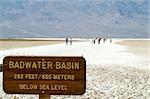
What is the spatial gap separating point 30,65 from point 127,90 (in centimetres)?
807

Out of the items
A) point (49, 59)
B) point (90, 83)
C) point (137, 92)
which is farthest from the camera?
point (90, 83)

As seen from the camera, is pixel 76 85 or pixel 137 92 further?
pixel 137 92

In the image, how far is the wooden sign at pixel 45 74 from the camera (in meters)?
7.21

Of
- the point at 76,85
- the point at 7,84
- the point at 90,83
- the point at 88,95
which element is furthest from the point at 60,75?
the point at 90,83

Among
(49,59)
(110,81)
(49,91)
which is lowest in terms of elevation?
(110,81)

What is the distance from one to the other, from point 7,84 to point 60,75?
2.55 ft

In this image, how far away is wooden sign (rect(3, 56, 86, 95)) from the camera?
23.7ft

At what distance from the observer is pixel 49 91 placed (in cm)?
732

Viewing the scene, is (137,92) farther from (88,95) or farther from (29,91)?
(29,91)

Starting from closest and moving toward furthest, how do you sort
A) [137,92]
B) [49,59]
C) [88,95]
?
[49,59] → [88,95] → [137,92]

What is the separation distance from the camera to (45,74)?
723 centimetres

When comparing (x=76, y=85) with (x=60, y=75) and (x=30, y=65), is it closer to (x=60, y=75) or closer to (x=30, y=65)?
(x=60, y=75)

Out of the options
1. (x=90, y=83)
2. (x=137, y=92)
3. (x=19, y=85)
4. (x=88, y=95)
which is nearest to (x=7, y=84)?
(x=19, y=85)

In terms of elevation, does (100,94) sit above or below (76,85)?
below
